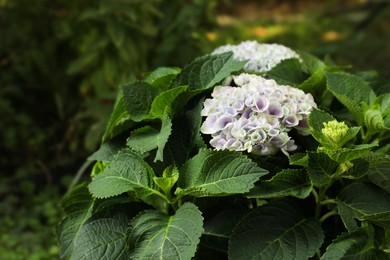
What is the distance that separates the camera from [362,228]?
1.02 m

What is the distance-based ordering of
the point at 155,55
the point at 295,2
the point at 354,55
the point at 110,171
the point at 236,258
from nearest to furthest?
the point at 236,258
the point at 110,171
the point at 155,55
the point at 354,55
the point at 295,2

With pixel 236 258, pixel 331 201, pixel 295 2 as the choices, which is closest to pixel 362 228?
pixel 331 201

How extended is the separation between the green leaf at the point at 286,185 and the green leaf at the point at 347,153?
76 mm

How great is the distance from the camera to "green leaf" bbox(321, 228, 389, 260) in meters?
0.98

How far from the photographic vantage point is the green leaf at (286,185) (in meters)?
1.03

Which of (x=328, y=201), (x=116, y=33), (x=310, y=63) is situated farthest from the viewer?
(x=116, y=33)

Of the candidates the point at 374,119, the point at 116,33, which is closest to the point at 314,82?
the point at 374,119

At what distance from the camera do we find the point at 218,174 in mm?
1044

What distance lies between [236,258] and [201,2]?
7.29 feet

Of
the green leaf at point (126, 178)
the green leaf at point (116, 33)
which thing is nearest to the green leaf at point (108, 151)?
the green leaf at point (126, 178)

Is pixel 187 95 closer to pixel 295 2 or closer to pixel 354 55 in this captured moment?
pixel 354 55

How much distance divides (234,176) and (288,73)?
0.43 m

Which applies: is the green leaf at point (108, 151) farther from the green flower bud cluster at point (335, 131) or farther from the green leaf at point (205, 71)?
the green flower bud cluster at point (335, 131)

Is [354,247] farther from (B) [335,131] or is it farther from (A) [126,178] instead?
(A) [126,178]
